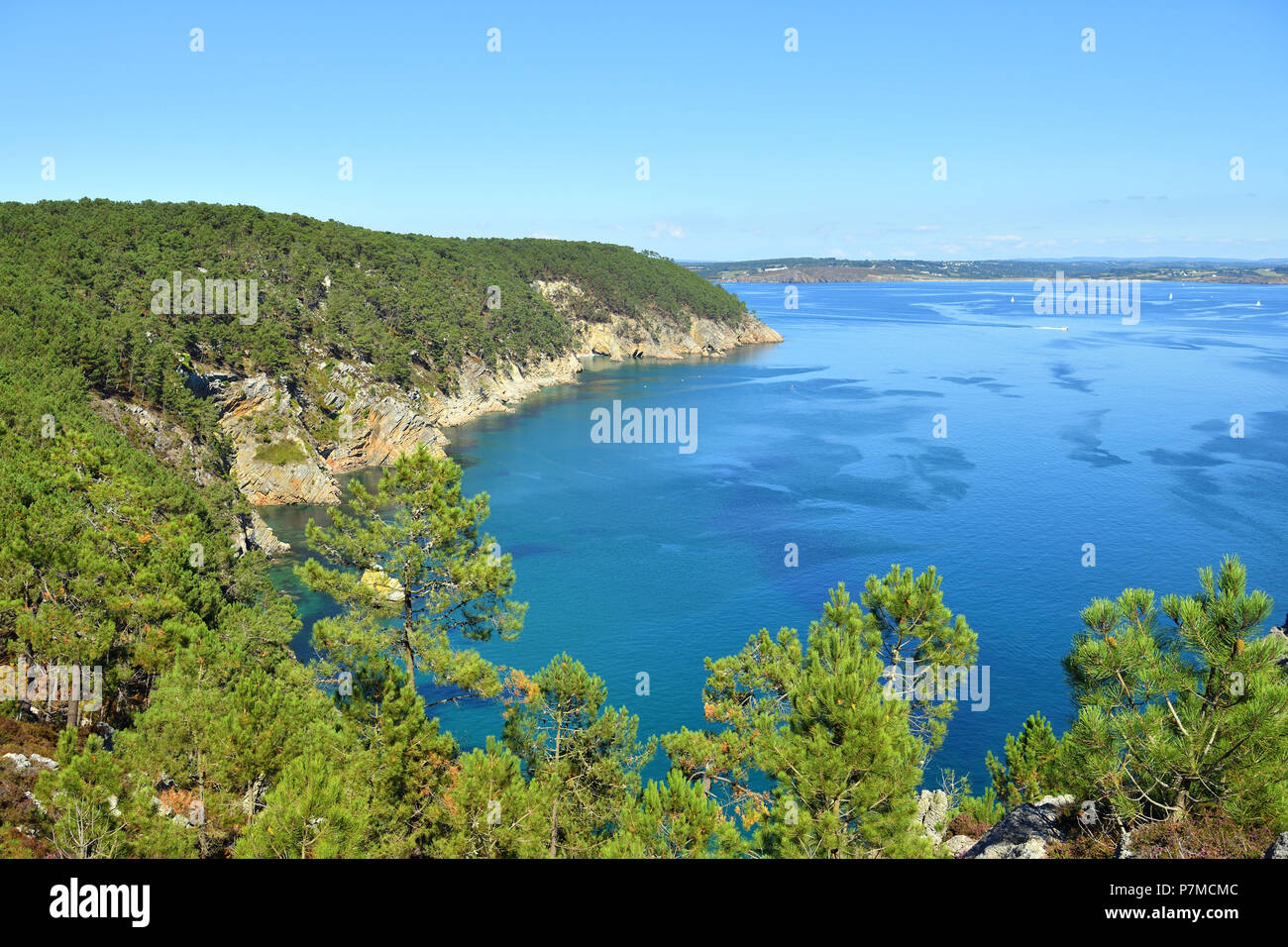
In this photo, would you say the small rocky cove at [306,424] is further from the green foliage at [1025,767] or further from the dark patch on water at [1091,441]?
the dark patch on water at [1091,441]

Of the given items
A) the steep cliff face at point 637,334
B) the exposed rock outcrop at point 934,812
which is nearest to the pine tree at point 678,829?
the exposed rock outcrop at point 934,812

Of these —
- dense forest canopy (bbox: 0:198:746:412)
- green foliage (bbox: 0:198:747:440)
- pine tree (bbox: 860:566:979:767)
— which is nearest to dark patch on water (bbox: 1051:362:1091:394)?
green foliage (bbox: 0:198:747:440)

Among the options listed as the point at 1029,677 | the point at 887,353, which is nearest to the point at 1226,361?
the point at 887,353

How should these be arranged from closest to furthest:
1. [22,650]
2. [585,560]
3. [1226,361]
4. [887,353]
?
[22,650]
[585,560]
[1226,361]
[887,353]

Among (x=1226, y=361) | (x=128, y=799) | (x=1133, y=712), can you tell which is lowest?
(x=128, y=799)

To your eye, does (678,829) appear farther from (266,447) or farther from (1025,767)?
(266,447)
